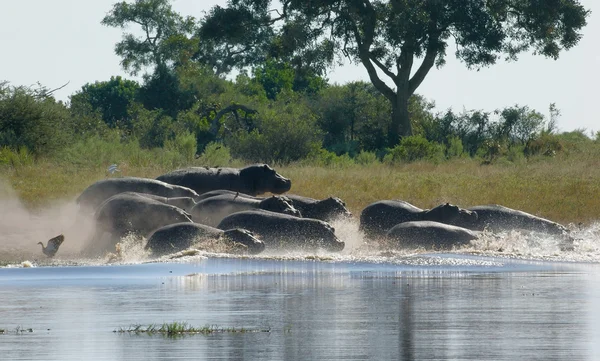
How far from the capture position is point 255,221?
59.1ft

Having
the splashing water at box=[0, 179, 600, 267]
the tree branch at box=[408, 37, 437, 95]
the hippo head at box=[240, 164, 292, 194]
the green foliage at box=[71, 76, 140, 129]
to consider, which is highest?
the green foliage at box=[71, 76, 140, 129]

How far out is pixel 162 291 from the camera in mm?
13195

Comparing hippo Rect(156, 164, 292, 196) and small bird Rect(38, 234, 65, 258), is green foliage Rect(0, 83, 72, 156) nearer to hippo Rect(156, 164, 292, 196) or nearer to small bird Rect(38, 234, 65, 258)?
hippo Rect(156, 164, 292, 196)

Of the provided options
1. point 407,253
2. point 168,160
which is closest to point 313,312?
point 407,253

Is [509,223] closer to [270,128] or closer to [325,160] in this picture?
[325,160]

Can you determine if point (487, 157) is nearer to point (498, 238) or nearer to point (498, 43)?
point (498, 43)

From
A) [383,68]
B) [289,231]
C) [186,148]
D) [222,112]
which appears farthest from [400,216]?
[222,112]

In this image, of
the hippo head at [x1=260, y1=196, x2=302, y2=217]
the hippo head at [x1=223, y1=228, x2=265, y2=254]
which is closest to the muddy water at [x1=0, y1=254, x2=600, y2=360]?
the hippo head at [x1=223, y1=228, x2=265, y2=254]

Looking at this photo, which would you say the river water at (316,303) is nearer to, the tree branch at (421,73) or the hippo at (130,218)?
the hippo at (130,218)

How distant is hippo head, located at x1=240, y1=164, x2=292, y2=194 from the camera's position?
23.8m

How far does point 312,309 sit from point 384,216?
340 inches

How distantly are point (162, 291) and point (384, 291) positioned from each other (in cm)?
236

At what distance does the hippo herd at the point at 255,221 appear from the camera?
17.2m

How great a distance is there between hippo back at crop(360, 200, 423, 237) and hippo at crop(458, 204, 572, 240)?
38.9 inches
